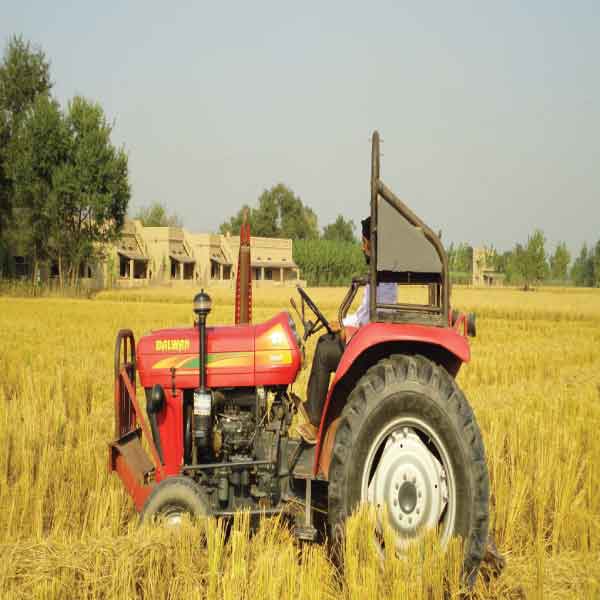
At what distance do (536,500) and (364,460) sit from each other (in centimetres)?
170

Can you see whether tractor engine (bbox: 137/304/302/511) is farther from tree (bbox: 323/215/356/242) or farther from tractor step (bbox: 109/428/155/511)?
tree (bbox: 323/215/356/242)

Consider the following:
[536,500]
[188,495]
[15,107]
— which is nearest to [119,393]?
[188,495]

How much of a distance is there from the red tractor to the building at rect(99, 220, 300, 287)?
41308mm

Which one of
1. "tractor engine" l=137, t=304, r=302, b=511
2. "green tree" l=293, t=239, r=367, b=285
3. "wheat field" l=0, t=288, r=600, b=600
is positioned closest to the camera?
"wheat field" l=0, t=288, r=600, b=600

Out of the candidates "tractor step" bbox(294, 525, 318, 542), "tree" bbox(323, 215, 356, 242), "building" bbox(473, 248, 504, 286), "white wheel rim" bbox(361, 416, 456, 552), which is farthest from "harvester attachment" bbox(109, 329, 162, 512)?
"tree" bbox(323, 215, 356, 242)

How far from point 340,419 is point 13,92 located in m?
39.1

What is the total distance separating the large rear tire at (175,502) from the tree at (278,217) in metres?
80.0

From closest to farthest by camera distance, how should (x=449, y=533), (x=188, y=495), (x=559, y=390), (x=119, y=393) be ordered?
1. (x=449, y=533)
2. (x=188, y=495)
3. (x=119, y=393)
4. (x=559, y=390)

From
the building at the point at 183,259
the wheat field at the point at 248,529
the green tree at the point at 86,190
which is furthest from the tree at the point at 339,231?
the wheat field at the point at 248,529

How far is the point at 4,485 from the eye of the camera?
447 centimetres

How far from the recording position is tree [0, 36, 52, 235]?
1437 inches

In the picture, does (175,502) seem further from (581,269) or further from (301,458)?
(581,269)

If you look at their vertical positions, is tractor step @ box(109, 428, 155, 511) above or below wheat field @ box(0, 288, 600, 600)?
above

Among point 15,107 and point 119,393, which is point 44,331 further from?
point 15,107
